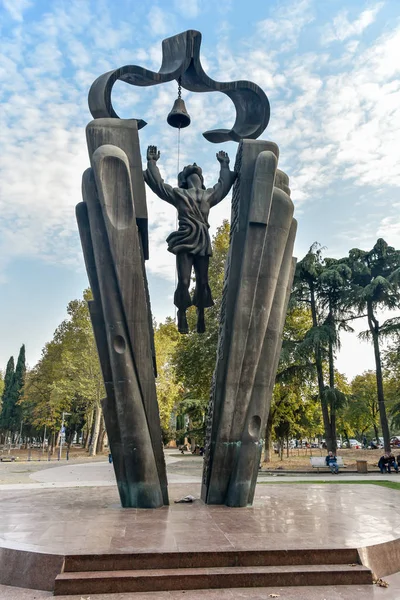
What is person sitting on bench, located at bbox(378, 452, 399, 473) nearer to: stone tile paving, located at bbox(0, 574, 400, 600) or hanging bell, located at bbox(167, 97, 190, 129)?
hanging bell, located at bbox(167, 97, 190, 129)

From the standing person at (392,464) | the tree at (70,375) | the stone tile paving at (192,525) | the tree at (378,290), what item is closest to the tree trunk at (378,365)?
the tree at (378,290)

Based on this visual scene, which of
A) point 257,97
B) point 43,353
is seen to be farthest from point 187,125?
point 43,353

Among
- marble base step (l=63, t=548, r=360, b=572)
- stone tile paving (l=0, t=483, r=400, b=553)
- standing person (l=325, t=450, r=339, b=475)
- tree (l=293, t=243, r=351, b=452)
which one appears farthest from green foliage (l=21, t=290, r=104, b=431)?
marble base step (l=63, t=548, r=360, b=572)

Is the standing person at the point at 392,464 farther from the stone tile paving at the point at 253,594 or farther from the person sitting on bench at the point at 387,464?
the stone tile paving at the point at 253,594

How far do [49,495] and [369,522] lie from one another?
7.41 meters

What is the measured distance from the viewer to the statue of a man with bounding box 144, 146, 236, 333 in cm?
1007

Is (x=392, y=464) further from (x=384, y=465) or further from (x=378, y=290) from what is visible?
(x=378, y=290)

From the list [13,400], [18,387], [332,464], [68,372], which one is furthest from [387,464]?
[18,387]

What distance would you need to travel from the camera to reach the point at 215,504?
8906 millimetres

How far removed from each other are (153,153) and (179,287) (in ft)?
9.82

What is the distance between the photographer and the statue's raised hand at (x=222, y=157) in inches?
425

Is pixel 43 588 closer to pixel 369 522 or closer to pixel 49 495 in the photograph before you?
pixel 369 522

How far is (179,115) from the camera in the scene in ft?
36.6

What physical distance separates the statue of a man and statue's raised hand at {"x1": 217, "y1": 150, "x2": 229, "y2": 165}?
31 centimetres
